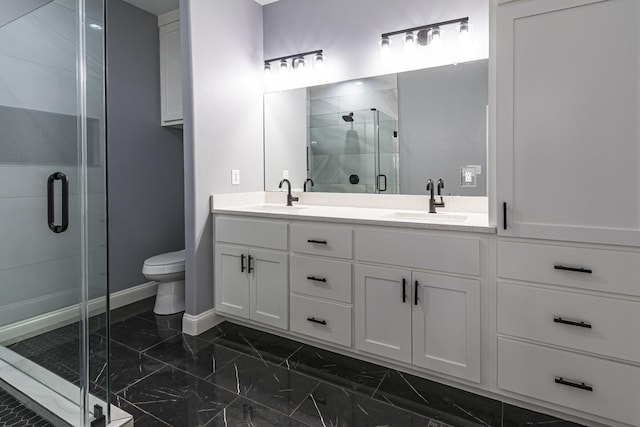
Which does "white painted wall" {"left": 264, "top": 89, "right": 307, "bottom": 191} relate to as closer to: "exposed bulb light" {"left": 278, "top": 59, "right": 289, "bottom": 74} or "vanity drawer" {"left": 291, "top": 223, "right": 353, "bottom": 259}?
"exposed bulb light" {"left": 278, "top": 59, "right": 289, "bottom": 74}

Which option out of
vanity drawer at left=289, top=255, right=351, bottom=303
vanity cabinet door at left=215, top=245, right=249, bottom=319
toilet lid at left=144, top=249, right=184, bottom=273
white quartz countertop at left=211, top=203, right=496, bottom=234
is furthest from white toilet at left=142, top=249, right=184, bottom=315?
vanity drawer at left=289, top=255, right=351, bottom=303

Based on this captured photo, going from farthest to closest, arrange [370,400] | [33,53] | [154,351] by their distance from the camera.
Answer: [154,351], [33,53], [370,400]

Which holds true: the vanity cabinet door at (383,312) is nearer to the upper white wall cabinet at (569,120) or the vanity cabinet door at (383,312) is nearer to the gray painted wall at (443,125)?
the upper white wall cabinet at (569,120)

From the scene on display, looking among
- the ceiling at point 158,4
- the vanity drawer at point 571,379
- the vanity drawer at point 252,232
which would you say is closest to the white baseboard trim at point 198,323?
the vanity drawer at point 252,232

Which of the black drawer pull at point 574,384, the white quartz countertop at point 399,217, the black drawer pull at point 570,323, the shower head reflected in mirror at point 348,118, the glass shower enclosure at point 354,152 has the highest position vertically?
the shower head reflected in mirror at point 348,118

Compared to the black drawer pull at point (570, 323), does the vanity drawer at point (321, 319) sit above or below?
below

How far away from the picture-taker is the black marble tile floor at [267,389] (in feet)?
5.17

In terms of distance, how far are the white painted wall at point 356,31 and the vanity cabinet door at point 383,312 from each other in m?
1.42

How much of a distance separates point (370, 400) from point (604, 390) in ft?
3.18

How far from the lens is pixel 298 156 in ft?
9.54

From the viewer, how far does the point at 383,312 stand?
6.24 feet

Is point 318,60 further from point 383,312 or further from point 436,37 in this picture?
point 383,312

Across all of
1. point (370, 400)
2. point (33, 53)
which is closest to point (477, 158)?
point (370, 400)

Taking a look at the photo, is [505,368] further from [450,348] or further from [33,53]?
[33,53]
